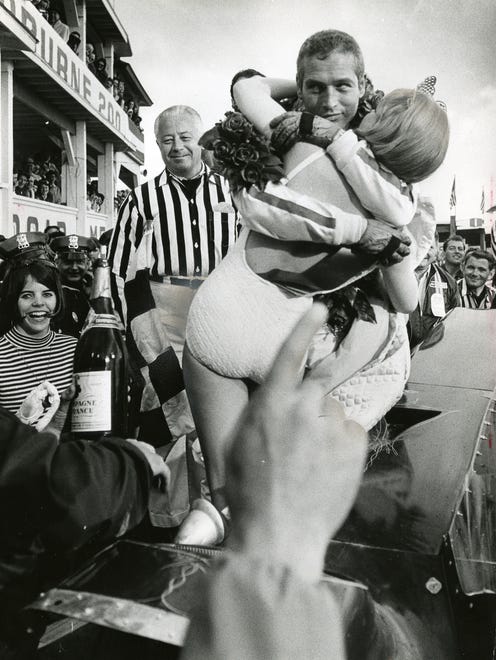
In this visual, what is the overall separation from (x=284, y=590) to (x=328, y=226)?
0.42 metres

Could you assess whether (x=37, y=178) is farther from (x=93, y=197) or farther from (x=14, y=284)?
(x=14, y=284)

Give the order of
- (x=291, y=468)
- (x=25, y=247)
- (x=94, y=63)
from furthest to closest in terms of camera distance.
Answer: (x=25, y=247), (x=94, y=63), (x=291, y=468)

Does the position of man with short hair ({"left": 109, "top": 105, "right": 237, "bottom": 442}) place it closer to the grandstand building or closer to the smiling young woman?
the grandstand building

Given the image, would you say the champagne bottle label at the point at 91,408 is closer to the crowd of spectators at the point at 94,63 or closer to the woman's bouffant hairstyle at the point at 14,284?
the woman's bouffant hairstyle at the point at 14,284

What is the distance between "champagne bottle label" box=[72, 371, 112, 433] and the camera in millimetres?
868

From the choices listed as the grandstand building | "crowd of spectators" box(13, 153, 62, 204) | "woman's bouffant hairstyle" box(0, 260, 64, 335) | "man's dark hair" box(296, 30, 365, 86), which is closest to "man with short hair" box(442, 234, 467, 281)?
"man's dark hair" box(296, 30, 365, 86)

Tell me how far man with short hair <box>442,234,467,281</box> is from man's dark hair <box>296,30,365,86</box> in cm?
27

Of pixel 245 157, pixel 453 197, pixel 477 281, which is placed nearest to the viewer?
pixel 245 157

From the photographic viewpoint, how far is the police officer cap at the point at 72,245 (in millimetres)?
1110

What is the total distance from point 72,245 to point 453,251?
0.69m

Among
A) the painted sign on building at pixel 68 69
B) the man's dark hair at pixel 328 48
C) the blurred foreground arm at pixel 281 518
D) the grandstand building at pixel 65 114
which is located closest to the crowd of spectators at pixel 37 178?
the grandstand building at pixel 65 114

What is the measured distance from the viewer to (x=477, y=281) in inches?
44.8

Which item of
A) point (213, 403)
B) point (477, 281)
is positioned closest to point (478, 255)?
point (477, 281)

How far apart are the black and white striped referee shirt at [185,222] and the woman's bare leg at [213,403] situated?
0.16 meters
